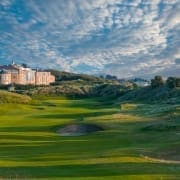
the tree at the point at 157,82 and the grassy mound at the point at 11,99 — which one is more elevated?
the tree at the point at 157,82

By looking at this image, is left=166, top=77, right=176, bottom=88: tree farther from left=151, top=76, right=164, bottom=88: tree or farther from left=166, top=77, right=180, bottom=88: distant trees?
left=151, top=76, right=164, bottom=88: tree

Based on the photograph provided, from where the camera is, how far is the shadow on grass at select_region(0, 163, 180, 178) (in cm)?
2678

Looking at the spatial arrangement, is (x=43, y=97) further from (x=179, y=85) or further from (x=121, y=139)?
(x=121, y=139)

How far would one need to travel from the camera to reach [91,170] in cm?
2819

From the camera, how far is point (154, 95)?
13275 centimetres

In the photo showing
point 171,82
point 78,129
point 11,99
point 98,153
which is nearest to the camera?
point 98,153

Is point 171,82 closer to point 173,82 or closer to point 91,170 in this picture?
point 173,82

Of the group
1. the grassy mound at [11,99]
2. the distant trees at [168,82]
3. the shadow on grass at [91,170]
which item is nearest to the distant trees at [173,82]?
the distant trees at [168,82]

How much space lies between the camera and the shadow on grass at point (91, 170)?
2678cm

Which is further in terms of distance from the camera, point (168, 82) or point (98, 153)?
point (168, 82)

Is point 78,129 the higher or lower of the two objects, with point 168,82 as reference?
lower

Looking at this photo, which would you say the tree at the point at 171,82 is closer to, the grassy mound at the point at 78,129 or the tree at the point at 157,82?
the tree at the point at 157,82

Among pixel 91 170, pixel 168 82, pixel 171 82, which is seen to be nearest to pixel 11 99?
pixel 171 82

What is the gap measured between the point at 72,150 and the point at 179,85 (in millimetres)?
99495
